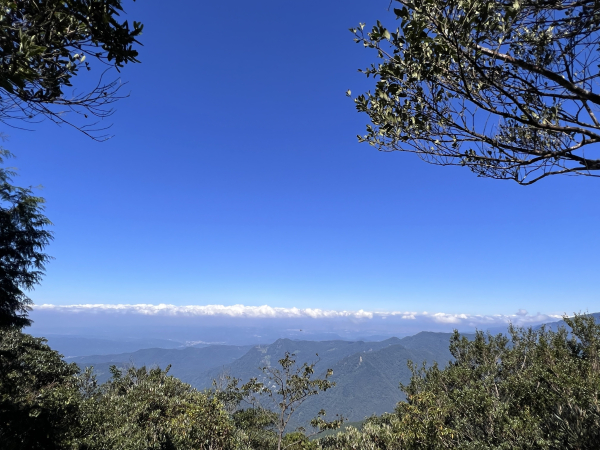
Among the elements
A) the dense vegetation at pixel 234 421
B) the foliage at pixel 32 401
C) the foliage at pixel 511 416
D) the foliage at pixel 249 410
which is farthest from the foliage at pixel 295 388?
the foliage at pixel 32 401

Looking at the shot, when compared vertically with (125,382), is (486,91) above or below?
above

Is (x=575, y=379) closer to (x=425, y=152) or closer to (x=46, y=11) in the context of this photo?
(x=425, y=152)

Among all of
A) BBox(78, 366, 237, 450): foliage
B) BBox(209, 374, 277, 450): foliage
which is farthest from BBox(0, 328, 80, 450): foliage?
BBox(209, 374, 277, 450): foliage

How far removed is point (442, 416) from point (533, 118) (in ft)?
59.0

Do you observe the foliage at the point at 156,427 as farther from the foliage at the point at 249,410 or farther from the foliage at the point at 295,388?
the foliage at the point at 295,388

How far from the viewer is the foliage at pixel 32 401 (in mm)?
10488

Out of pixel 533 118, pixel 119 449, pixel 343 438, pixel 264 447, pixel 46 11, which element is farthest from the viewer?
pixel 264 447

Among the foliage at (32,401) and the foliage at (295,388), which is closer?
the foliage at (32,401)

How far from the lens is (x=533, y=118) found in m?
4.70

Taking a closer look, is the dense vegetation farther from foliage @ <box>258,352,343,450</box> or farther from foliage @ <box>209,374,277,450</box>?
foliage @ <box>209,374,277,450</box>

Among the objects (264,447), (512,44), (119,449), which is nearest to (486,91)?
(512,44)

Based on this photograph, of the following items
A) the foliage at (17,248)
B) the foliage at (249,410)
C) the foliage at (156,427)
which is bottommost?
the foliage at (249,410)

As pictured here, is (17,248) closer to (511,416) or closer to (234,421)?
(234,421)

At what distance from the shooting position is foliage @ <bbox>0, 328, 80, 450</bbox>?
34.4 feet
